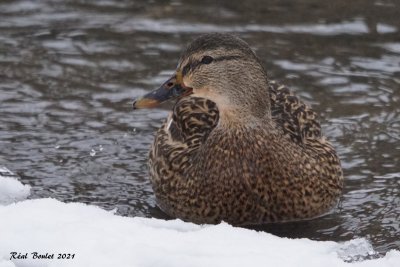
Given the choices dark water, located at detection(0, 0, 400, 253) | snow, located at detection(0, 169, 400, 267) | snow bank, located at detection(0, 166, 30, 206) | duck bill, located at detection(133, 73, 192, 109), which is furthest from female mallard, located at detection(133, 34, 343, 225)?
snow bank, located at detection(0, 166, 30, 206)

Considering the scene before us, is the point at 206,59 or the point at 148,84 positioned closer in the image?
the point at 206,59

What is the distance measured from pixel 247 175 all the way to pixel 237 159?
0.15m

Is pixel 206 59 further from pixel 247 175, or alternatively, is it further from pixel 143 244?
pixel 143 244

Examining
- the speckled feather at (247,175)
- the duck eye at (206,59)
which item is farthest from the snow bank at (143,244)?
the duck eye at (206,59)

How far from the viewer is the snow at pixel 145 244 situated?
653 centimetres

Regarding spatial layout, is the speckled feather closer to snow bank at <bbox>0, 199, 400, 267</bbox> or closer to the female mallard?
the female mallard

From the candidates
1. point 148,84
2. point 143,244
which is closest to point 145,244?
point 143,244

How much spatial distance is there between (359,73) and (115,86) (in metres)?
2.21

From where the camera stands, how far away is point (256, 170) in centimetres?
803

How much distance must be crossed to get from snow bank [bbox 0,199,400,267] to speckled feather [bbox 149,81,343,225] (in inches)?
27.4

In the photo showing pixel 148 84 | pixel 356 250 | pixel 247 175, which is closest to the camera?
pixel 356 250

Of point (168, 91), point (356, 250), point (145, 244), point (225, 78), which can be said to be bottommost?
point (356, 250)

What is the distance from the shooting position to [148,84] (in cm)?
1066

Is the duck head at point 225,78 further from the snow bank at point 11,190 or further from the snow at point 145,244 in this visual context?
the snow at point 145,244
